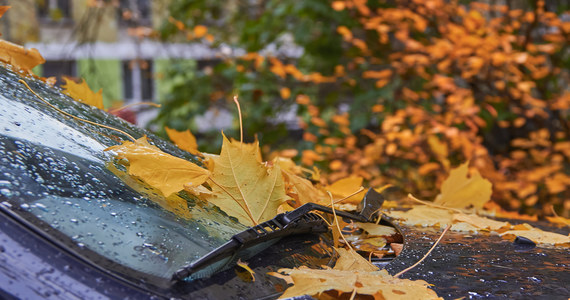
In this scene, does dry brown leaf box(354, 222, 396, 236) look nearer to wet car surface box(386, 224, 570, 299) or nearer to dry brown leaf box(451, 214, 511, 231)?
wet car surface box(386, 224, 570, 299)

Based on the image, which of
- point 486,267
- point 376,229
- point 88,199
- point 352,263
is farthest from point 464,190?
point 88,199

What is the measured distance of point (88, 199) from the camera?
0.80 meters

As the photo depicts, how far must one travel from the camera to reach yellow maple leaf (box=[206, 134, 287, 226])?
945 millimetres

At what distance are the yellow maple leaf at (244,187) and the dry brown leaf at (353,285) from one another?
0.18 metres

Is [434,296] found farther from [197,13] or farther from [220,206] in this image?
[197,13]

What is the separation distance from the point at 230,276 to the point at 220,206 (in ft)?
0.68

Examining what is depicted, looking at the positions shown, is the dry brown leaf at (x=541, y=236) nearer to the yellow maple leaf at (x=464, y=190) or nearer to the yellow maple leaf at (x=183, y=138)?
the yellow maple leaf at (x=464, y=190)

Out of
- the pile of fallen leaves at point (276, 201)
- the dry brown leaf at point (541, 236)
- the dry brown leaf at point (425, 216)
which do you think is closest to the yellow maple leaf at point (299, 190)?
the pile of fallen leaves at point (276, 201)

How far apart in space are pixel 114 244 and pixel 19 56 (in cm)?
80

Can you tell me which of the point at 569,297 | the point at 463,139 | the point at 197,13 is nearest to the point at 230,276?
the point at 569,297

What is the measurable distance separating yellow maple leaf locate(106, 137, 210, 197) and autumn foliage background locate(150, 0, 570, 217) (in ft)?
10.8

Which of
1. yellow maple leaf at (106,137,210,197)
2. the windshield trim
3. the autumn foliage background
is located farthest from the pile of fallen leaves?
the autumn foliage background

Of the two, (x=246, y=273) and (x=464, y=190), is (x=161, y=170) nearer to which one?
(x=246, y=273)

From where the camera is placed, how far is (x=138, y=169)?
2.97 feet
